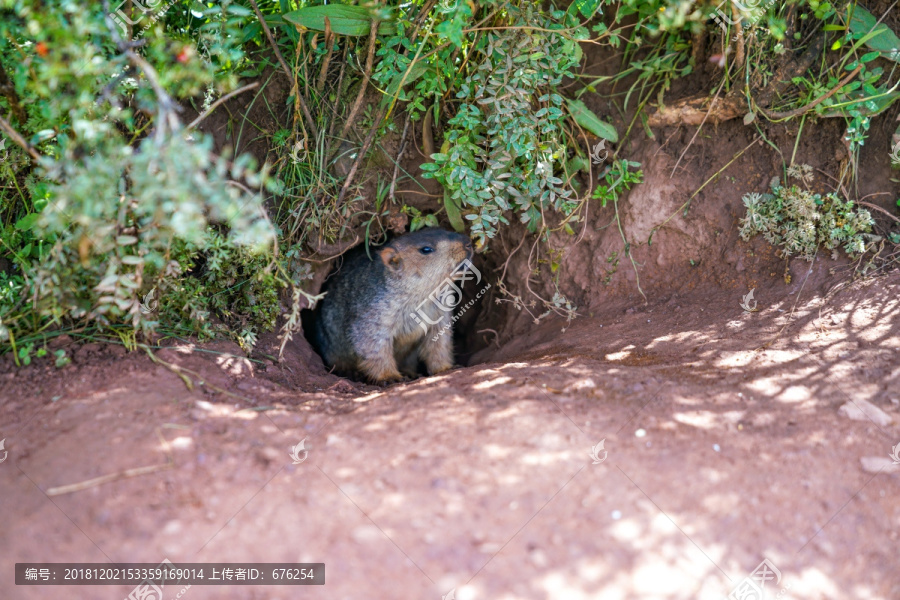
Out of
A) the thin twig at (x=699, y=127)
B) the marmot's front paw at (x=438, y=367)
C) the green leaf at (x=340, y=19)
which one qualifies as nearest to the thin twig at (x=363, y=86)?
the green leaf at (x=340, y=19)

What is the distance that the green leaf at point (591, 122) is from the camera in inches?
196

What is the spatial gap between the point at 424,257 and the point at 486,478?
3.33 metres

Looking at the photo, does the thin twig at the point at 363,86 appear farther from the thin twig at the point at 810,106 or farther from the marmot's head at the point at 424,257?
the thin twig at the point at 810,106

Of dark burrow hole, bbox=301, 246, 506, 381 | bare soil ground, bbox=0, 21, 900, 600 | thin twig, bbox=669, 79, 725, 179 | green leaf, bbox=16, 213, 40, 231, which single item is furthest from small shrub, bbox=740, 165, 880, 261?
green leaf, bbox=16, 213, 40, 231

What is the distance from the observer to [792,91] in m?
4.72

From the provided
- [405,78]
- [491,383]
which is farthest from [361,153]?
[491,383]

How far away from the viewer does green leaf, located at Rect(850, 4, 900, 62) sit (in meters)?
4.40

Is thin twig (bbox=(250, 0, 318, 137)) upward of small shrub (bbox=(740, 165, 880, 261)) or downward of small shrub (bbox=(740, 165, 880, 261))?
upward

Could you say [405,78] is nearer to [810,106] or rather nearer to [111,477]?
[810,106]

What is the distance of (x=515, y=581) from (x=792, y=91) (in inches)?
179

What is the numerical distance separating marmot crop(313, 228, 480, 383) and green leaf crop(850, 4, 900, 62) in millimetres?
3580

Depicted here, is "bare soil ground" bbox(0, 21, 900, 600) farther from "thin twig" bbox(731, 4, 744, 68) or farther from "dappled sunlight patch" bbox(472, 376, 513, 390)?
"thin twig" bbox(731, 4, 744, 68)

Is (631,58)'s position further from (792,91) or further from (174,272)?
(174,272)

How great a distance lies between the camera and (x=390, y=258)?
584 cm
